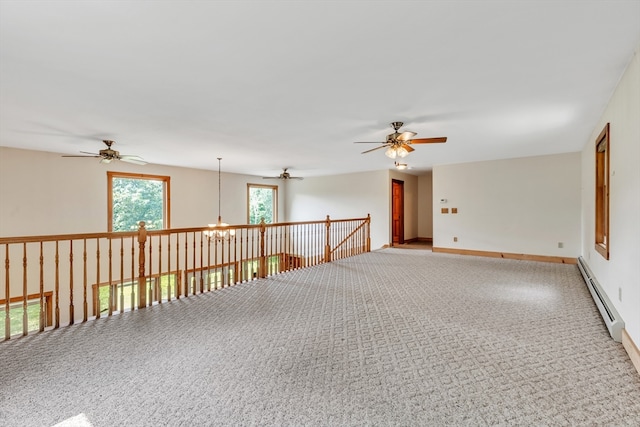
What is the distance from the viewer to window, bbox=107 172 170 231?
695cm

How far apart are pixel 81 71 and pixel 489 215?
25.0 ft

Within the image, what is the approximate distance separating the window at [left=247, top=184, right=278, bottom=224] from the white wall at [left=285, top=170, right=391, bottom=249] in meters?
Answer: 0.52

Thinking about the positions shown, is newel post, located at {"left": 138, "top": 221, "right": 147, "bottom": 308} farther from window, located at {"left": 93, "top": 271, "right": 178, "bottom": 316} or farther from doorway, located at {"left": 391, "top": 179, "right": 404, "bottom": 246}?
doorway, located at {"left": 391, "top": 179, "right": 404, "bottom": 246}

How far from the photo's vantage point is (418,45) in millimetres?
2148

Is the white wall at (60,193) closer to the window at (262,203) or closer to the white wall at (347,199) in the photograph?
the window at (262,203)

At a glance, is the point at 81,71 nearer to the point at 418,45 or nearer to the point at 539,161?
the point at 418,45

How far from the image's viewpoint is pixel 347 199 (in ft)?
31.1

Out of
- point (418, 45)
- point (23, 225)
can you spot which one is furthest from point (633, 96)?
point (23, 225)

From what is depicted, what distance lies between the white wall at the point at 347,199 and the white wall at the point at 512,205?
4.85 feet

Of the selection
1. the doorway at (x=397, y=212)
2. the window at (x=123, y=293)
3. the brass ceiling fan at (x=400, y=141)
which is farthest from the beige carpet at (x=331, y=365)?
the doorway at (x=397, y=212)

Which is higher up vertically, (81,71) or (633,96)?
(81,71)

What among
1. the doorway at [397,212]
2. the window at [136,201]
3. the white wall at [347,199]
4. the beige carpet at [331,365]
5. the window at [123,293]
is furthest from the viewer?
the doorway at [397,212]

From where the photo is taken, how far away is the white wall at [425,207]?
33.0 ft

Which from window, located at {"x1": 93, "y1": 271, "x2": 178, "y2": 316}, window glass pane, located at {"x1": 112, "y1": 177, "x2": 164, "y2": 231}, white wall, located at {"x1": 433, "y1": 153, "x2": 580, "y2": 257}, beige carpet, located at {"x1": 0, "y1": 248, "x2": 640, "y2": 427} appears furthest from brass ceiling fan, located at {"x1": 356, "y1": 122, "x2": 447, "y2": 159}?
window glass pane, located at {"x1": 112, "y1": 177, "x2": 164, "y2": 231}
